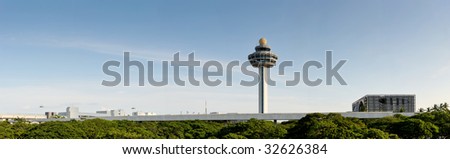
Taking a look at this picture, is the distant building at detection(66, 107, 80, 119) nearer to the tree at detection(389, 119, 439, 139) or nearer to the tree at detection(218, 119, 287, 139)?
the tree at detection(218, 119, 287, 139)

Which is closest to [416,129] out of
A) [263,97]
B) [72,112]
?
[263,97]


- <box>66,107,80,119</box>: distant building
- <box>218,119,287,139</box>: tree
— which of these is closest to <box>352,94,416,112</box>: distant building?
<box>218,119,287,139</box>: tree

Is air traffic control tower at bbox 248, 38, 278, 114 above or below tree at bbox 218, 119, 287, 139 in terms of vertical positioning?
above

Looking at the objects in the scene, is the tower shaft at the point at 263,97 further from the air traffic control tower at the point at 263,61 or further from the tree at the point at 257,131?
the tree at the point at 257,131

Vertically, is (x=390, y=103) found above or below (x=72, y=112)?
above

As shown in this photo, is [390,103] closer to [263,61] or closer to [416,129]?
[263,61]

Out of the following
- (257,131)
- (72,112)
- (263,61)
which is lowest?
(72,112)

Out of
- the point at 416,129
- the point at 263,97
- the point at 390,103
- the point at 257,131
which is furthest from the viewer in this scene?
the point at 390,103

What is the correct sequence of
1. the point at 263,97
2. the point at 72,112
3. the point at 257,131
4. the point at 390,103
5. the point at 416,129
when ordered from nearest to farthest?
the point at 257,131 → the point at 416,129 → the point at 263,97 → the point at 390,103 → the point at 72,112

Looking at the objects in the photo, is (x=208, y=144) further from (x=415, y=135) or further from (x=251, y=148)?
(x=415, y=135)
